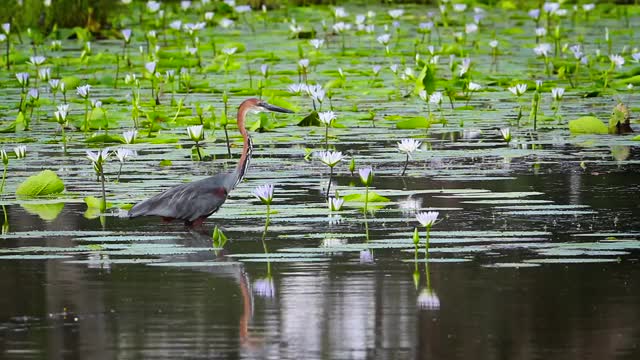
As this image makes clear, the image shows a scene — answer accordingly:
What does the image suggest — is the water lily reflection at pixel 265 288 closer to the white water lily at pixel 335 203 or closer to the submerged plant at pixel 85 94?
the white water lily at pixel 335 203

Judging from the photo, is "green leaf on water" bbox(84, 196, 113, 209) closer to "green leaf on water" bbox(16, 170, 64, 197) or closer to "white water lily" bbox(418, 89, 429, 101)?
"green leaf on water" bbox(16, 170, 64, 197)

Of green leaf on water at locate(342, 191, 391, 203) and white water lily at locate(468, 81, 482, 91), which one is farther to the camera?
white water lily at locate(468, 81, 482, 91)

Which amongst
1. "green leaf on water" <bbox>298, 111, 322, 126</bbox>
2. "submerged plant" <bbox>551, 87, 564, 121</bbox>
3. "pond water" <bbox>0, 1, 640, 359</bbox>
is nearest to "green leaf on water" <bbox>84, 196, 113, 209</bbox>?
"pond water" <bbox>0, 1, 640, 359</bbox>

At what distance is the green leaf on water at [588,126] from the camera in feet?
38.1

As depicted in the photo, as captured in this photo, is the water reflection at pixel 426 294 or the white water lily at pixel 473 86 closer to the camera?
A: the water reflection at pixel 426 294

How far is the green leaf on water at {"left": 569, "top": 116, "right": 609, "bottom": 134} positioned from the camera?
38.1ft

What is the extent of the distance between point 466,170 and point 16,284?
3936 mm

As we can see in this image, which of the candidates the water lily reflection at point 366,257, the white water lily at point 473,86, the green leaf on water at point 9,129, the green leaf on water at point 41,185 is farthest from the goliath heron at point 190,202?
the white water lily at point 473,86

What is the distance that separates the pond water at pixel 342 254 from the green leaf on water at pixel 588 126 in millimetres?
83

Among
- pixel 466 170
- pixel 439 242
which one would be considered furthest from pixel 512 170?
pixel 439 242

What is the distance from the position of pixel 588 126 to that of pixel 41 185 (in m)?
4.42

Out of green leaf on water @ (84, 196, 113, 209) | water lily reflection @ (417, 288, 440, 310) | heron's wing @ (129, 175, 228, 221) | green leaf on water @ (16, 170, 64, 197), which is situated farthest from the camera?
green leaf on water @ (16, 170, 64, 197)

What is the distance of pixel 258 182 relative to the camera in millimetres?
9367

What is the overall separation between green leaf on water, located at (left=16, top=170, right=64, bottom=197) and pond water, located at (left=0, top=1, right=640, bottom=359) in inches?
3.0
